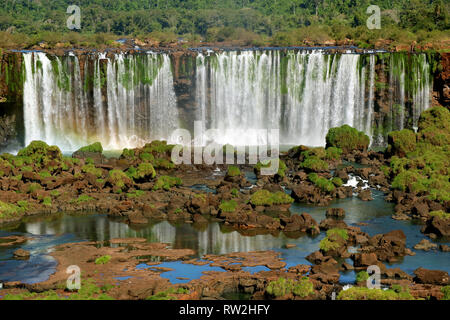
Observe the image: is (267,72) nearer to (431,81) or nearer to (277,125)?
(277,125)

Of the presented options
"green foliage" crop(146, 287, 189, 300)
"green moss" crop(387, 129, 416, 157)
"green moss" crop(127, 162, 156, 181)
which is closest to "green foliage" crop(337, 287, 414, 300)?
"green foliage" crop(146, 287, 189, 300)

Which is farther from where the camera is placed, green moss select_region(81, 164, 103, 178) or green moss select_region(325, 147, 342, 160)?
green moss select_region(325, 147, 342, 160)

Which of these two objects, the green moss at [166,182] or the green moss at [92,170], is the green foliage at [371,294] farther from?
the green moss at [92,170]

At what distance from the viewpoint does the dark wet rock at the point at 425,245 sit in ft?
96.1

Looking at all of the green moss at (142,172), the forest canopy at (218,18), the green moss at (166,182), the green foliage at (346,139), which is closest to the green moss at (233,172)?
the green moss at (166,182)

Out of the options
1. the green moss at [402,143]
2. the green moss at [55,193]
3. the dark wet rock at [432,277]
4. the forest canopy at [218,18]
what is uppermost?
the forest canopy at [218,18]

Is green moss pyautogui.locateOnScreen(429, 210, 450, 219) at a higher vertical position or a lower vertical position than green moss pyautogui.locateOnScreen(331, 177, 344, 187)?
lower

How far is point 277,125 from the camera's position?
55250mm

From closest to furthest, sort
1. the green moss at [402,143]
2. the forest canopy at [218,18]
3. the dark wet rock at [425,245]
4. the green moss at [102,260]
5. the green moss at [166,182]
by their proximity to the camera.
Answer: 1. the green moss at [102,260]
2. the dark wet rock at [425,245]
3. the green moss at [166,182]
4. the green moss at [402,143]
5. the forest canopy at [218,18]

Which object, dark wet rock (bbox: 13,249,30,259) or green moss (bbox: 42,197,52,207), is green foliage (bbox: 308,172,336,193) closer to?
green moss (bbox: 42,197,52,207)

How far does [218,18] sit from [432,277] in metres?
73.8

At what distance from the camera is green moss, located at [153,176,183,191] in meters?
38.8

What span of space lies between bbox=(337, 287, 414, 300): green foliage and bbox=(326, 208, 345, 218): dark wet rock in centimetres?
1174

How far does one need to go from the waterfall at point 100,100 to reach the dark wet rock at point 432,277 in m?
31.7
